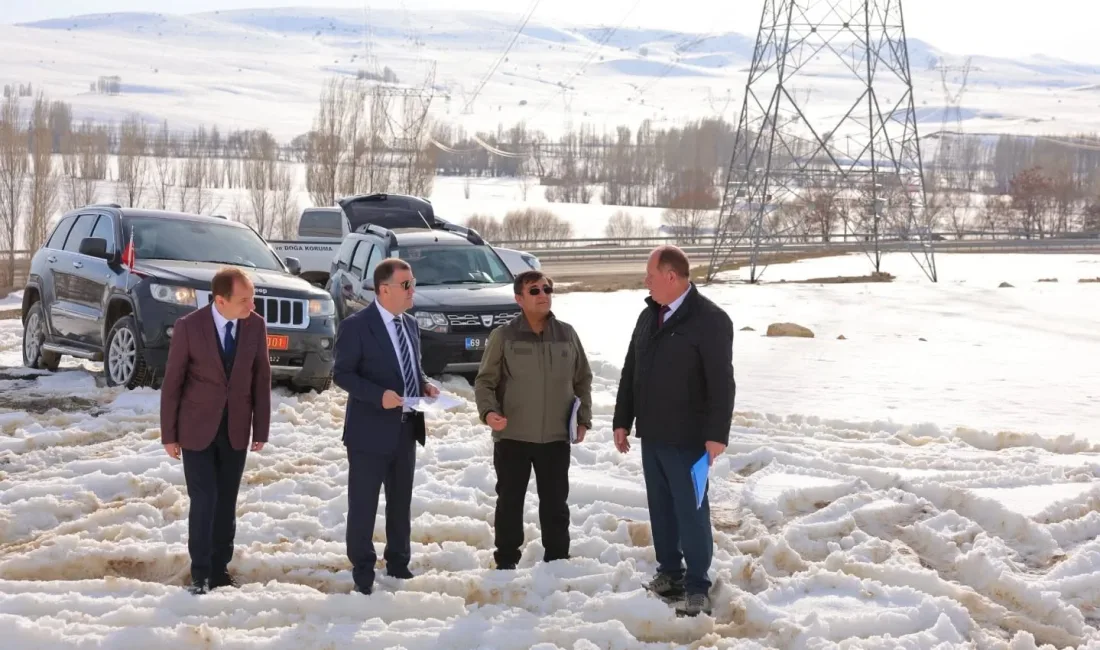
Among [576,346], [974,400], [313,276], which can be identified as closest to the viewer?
[576,346]

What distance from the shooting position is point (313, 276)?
21734 mm

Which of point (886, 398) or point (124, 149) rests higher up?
point (124, 149)

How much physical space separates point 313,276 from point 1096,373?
42.2 feet

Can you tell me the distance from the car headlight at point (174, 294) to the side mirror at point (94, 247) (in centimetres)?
96

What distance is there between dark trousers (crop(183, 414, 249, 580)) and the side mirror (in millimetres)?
6679

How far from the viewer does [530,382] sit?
6.77m

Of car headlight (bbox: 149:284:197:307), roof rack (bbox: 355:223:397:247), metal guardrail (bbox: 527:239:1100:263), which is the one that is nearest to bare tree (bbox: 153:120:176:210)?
metal guardrail (bbox: 527:239:1100:263)

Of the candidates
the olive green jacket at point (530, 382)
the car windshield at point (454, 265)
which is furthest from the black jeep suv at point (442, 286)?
the olive green jacket at point (530, 382)

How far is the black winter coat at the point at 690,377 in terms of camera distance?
20.3ft

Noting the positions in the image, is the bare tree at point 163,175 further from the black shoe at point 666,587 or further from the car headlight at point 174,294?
the black shoe at point 666,587

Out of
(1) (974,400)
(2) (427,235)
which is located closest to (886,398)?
(1) (974,400)

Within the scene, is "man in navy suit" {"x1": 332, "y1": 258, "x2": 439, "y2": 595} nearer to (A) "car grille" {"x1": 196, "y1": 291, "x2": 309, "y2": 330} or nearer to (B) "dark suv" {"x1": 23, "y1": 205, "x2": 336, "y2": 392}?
(B) "dark suv" {"x1": 23, "y1": 205, "x2": 336, "y2": 392}

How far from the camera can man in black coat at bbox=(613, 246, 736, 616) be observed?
6.20 metres

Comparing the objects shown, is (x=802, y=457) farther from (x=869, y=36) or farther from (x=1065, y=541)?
(x=869, y=36)
